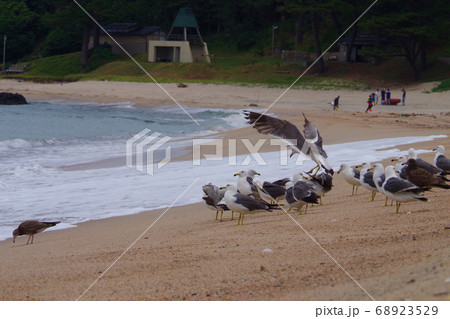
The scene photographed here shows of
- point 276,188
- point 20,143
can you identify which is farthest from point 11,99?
point 276,188

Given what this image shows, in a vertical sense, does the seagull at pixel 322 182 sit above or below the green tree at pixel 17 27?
below

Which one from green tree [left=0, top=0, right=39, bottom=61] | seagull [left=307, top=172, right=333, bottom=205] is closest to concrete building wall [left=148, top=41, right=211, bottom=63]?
green tree [left=0, top=0, right=39, bottom=61]

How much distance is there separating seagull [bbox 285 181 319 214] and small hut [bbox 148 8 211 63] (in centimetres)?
5056

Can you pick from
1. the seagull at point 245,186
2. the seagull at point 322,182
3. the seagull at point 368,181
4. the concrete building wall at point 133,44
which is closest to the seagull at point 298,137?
the seagull at point 322,182

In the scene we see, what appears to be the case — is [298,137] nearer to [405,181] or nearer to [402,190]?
[405,181]

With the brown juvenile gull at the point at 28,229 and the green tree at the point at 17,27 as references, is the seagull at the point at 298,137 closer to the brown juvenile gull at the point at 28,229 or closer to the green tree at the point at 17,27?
the brown juvenile gull at the point at 28,229

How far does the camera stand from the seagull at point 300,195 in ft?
26.5

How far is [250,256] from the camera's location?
5.65 meters

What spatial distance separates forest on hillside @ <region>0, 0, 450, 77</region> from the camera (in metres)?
42.5

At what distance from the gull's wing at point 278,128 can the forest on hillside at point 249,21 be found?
107 ft

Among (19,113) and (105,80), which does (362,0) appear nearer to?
(105,80)

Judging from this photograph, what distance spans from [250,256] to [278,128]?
16.8ft

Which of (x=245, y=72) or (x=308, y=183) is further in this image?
(x=245, y=72)

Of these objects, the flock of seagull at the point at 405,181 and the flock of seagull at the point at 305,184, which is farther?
the flock of seagull at the point at 305,184
